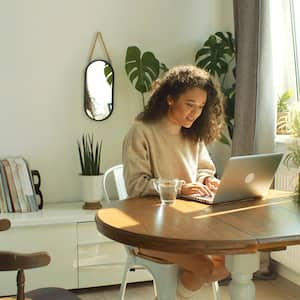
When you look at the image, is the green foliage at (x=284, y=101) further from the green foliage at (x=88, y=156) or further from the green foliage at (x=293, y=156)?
the green foliage at (x=88, y=156)

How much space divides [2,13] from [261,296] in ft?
7.75

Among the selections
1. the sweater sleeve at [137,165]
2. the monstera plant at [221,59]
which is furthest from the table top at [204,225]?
the monstera plant at [221,59]

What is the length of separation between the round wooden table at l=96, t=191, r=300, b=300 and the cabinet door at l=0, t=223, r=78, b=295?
1153 millimetres

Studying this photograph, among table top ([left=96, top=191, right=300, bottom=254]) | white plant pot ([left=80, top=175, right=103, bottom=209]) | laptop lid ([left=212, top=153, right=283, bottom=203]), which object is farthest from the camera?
white plant pot ([left=80, top=175, right=103, bottom=209])

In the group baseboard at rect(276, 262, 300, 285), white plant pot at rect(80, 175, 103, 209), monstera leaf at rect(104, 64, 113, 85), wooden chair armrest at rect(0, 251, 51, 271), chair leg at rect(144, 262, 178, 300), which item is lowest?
baseboard at rect(276, 262, 300, 285)

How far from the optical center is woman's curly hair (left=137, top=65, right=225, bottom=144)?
2.24 meters

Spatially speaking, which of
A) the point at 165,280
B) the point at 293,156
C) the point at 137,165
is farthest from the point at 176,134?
the point at 293,156

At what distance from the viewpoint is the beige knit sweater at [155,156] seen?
7.02ft

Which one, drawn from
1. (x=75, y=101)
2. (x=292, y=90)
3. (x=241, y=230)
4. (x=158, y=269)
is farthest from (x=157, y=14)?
(x=241, y=230)

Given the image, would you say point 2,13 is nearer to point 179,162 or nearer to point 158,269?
point 179,162

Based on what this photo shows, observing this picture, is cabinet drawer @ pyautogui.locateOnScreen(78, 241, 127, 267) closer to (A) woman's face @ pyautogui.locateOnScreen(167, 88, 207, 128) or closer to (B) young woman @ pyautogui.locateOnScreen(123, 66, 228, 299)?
(B) young woman @ pyautogui.locateOnScreen(123, 66, 228, 299)

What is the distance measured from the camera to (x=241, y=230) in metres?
1.47

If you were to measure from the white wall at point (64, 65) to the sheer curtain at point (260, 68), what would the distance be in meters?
0.58

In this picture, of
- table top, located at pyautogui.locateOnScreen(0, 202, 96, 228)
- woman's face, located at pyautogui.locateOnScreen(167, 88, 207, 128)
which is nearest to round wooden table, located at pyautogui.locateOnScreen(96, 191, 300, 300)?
woman's face, located at pyautogui.locateOnScreen(167, 88, 207, 128)
